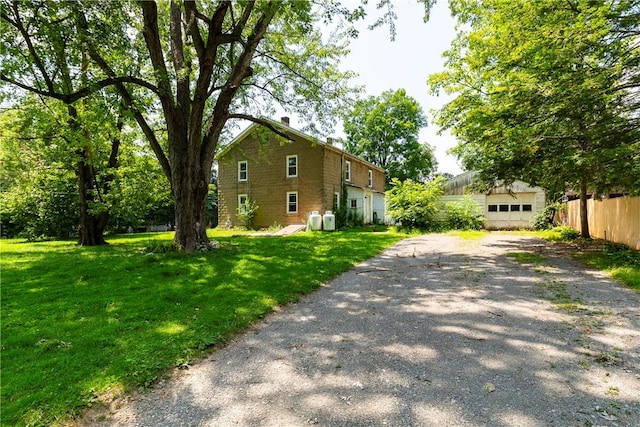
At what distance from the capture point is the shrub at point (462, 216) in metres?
20.5

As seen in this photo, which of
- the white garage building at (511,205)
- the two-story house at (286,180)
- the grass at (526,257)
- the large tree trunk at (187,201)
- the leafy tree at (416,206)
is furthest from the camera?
the white garage building at (511,205)

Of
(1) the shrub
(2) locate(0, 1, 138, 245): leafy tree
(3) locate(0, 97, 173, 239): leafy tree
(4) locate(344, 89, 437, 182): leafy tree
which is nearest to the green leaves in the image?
(1) the shrub

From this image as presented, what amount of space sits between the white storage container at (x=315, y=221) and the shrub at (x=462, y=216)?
8062mm

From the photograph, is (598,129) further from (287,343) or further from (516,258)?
(287,343)

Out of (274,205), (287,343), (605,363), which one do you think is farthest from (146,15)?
(274,205)

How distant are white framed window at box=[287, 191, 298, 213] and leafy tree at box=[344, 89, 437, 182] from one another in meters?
19.9

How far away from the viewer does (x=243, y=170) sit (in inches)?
880

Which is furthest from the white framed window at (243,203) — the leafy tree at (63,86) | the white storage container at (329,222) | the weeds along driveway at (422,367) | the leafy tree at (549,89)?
the weeds along driveway at (422,367)

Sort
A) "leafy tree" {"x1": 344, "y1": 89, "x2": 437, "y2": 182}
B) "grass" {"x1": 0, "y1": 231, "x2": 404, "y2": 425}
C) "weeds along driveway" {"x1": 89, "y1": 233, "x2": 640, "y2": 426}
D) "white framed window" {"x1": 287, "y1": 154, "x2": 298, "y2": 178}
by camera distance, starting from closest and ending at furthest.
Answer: "weeds along driveway" {"x1": 89, "y1": 233, "x2": 640, "y2": 426} < "grass" {"x1": 0, "y1": 231, "x2": 404, "y2": 425} < "white framed window" {"x1": 287, "y1": 154, "x2": 298, "y2": 178} < "leafy tree" {"x1": 344, "y1": 89, "x2": 437, "y2": 182}

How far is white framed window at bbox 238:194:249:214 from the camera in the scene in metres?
21.3

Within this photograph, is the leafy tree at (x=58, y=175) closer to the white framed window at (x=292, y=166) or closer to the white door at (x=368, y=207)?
the white framed window at (x=292, y=166)

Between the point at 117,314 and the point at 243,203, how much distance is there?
17.9m

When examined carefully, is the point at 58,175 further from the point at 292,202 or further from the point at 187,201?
the point at 292,202

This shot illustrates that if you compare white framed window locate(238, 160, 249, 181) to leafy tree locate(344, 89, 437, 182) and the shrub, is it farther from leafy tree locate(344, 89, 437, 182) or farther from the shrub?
leafy tree locate(344, 89, 437, 182)
